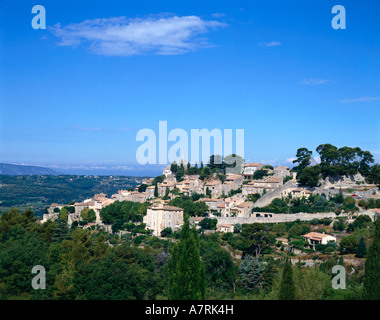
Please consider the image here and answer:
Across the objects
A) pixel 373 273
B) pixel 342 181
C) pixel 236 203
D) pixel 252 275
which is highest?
pixel 342 181

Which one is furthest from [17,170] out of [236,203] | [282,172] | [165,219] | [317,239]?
[317,239]

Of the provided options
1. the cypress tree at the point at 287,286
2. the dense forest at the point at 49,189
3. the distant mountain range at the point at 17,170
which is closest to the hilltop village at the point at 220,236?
the cypress tree at the point at 287,286

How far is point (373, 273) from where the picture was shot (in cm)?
1345

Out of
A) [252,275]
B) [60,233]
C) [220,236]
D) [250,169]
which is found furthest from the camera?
[250,169]

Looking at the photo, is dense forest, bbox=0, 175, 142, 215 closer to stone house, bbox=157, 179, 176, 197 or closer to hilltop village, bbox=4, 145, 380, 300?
stone house, bbox=157, 179, 176, 197

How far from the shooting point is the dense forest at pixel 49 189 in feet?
218

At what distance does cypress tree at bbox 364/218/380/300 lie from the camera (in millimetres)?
13234

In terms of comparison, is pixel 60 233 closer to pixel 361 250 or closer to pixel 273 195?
pixel 361 250

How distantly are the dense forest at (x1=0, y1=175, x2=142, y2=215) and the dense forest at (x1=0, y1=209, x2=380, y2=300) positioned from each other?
3979 centimetres

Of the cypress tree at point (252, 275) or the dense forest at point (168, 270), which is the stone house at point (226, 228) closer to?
the dense forest at point (168, 270)

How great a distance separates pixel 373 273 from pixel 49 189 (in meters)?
79.9

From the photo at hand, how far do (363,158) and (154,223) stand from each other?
2212 cm

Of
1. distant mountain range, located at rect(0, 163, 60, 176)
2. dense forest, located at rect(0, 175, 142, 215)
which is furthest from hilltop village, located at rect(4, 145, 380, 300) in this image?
distant mountain range, located at rect(0, 163, 60, 176)

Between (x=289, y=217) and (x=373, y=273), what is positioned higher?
(x=373, y=273)
